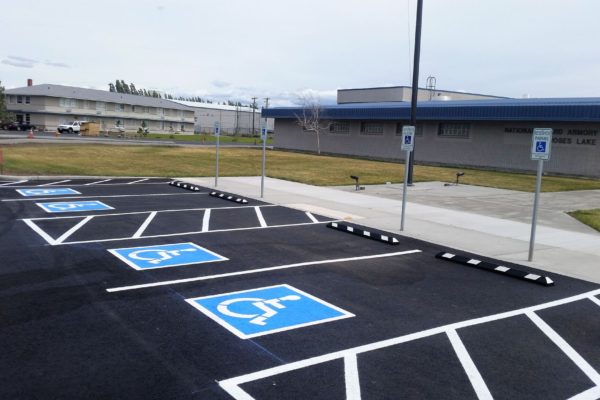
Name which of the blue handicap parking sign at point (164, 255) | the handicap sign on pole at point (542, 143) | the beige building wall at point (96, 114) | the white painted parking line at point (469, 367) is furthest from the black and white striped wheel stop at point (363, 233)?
the beige building wall at point (96, 114)

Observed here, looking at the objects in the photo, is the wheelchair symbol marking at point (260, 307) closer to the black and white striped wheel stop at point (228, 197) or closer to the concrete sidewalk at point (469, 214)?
the concrete sidewalk at point (469, 214)

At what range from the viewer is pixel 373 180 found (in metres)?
25.6

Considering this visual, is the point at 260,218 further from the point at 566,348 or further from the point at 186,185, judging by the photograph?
the point at 566,348

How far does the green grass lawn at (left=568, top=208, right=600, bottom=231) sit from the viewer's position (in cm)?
1469

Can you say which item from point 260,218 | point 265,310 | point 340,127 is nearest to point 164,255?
point 265,310

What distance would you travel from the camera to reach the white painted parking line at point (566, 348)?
17.7ft

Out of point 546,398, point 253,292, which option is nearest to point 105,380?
point 253,292

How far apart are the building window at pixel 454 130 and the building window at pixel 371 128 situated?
6.36m

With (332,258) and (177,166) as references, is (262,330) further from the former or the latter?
(177,166)

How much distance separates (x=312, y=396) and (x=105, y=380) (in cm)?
191

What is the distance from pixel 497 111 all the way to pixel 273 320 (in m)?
31.7

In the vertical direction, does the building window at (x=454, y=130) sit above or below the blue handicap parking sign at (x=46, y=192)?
above

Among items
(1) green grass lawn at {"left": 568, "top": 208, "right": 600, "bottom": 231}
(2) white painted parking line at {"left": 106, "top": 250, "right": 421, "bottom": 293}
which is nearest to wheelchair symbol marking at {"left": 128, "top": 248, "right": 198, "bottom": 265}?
(2) white painted parking line at {"left": 106, "top": 250, "right": 421, "bottom": 293}

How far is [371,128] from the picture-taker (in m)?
46.3
